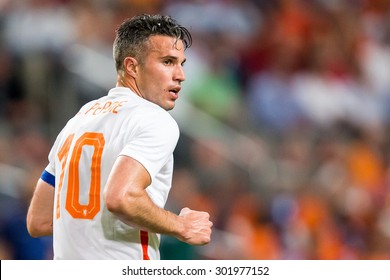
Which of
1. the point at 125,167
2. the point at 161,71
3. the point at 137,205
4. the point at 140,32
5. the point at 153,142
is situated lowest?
the point at 137,205

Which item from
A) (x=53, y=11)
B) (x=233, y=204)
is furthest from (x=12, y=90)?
(x=233, y=204)

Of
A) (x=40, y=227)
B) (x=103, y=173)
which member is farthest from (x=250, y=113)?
(x=103, y=173)

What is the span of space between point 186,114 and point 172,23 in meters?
4.73

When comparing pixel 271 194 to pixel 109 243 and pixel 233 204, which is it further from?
pixel 109 243

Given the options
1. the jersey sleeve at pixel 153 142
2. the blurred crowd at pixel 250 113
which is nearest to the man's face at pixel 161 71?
the jersey sleeve at pixel 153 142

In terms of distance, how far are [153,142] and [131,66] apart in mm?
508

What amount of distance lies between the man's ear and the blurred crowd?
3.02m

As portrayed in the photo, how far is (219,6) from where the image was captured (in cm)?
1009

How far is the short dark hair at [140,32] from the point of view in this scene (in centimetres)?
383

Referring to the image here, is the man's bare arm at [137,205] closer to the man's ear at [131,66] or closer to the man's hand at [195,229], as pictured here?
the man's hand at [195,229]

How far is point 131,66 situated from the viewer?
3.86m

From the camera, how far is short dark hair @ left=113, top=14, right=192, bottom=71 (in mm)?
3830

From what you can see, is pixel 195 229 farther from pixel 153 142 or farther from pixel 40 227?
pixel 40 227

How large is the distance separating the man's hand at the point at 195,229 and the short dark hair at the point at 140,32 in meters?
0.71
